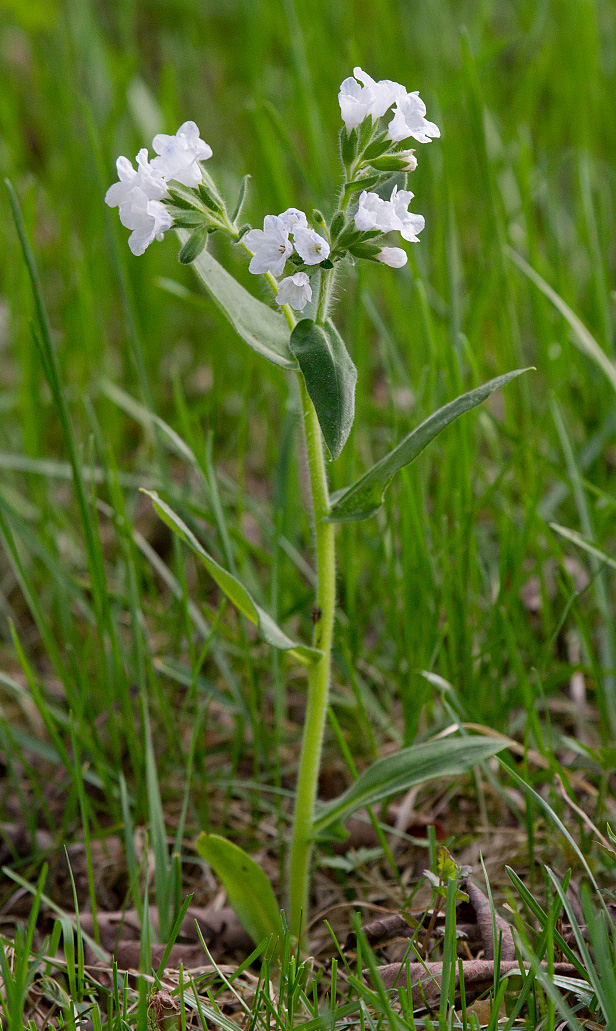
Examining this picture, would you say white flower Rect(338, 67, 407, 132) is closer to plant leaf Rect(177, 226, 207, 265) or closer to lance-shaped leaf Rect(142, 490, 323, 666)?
plant leaf Rect(177, 226, 207, 265)

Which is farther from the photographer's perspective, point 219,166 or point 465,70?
point 219,166

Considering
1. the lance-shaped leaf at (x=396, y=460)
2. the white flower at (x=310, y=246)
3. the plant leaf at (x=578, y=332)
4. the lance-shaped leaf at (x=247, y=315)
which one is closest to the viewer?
the white flower at (x=310, y=246)

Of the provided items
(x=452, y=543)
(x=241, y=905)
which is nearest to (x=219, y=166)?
(x=452, y=543)

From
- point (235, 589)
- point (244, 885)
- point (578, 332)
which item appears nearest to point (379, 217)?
point (235, 589)

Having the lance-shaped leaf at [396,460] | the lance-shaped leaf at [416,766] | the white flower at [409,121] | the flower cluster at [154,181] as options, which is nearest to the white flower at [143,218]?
the flower cluster at [154,181]

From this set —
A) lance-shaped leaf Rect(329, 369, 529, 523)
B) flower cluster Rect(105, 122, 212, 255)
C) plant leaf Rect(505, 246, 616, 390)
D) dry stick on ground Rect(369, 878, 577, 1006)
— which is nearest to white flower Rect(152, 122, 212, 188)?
flower cluster Rect(105, 122, 212, 255)

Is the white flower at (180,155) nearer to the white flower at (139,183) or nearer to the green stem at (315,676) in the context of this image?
the white flower at (139,183)

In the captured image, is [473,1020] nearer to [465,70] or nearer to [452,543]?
[452,543]
